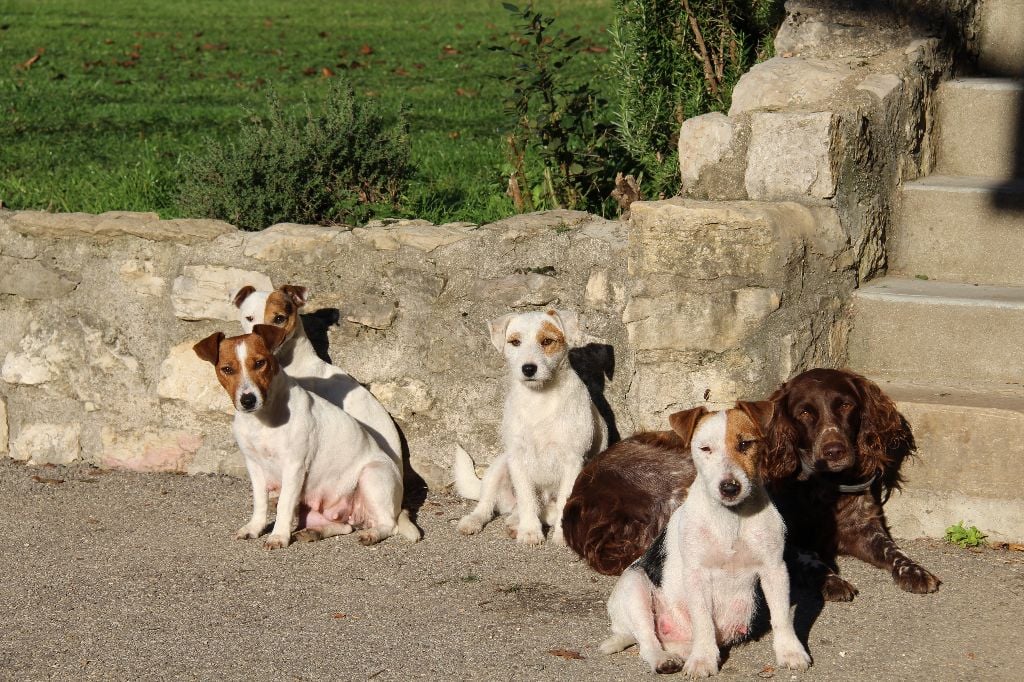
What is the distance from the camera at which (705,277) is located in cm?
590

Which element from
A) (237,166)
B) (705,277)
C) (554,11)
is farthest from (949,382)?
(554,11)

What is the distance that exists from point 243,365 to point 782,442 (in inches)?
94.6

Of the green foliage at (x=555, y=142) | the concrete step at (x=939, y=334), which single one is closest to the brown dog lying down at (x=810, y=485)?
the concrete step at (x=939, y=334)

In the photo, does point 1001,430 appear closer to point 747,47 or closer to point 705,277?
point 705,277

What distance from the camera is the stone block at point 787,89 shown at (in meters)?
6.25

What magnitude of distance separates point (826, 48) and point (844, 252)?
4.37ft

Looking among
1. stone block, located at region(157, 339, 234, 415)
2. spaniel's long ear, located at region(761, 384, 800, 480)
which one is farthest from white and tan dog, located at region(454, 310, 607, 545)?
stone block, located at region(157, 339, 234, 415)

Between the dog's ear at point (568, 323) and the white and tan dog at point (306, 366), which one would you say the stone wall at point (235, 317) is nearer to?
the white and tan dog at point (306, 366)

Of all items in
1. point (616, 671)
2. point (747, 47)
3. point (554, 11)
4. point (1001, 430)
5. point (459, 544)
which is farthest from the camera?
point (554, 11)

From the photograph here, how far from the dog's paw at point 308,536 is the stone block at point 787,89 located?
2.88 m

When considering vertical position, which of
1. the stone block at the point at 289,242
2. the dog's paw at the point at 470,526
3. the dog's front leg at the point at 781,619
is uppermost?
the stone block at the point at 289,242

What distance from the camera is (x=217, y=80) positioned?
14008 mm

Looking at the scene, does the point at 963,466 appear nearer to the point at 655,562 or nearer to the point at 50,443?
the point at 655,562

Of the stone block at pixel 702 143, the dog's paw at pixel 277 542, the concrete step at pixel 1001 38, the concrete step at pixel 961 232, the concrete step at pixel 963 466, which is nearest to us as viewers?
the concrete step at pixel 963 466
